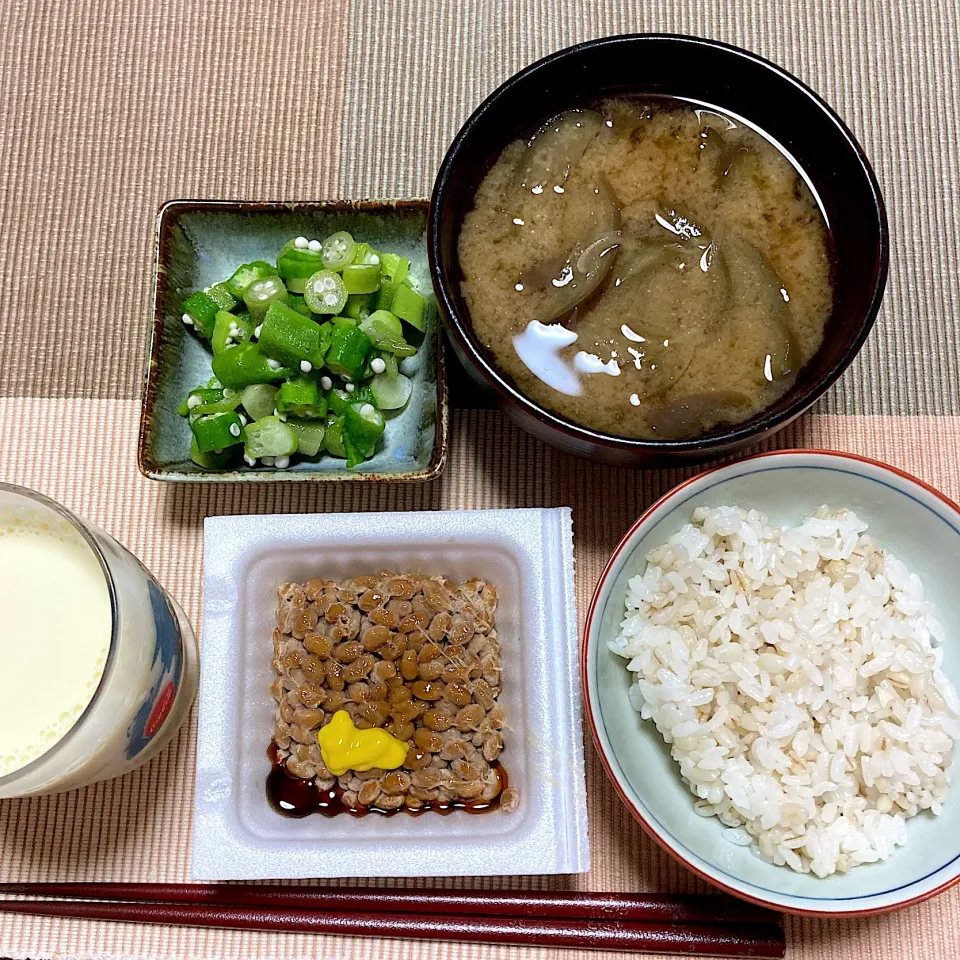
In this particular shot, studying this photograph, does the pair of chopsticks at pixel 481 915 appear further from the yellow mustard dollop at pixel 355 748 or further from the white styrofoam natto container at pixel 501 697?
the yellow mustard dollop at pixel 355 748

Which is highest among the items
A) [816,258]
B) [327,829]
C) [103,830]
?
[816,258]

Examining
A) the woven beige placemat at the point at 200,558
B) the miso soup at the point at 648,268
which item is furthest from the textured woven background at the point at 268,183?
the miso soup at the point at 648,268

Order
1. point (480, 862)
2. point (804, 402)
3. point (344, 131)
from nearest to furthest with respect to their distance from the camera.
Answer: point (804, 402), point (480, 862), point (344, 131)

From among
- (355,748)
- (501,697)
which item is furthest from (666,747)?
(355,748)

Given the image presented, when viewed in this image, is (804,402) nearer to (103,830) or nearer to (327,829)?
(327,829)

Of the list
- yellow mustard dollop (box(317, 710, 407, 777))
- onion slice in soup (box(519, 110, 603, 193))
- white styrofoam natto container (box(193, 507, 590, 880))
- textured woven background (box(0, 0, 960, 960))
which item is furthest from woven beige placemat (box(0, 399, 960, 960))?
onion slice in soup (box(519, 110, 603, 193))

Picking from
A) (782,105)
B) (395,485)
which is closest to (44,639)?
(395,485)

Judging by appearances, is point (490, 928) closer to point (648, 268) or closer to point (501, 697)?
point (501, 697)
